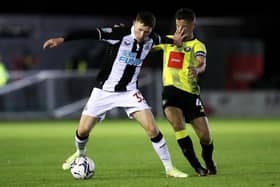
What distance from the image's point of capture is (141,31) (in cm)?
1155

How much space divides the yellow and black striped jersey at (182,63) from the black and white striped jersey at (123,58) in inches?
9.7

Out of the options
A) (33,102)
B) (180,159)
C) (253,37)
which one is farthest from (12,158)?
(253,37)

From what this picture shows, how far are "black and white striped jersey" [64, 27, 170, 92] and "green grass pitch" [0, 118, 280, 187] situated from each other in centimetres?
119

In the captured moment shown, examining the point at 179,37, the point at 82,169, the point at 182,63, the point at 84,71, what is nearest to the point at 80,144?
the point at 82,169

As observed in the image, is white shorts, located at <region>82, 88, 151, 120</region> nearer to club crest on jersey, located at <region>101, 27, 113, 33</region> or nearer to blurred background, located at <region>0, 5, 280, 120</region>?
club crest on jersey, located at <region>101, 27, 113, 33</region>

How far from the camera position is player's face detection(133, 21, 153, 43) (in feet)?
37.6

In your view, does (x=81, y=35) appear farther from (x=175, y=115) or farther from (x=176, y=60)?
(x=175, y=115)

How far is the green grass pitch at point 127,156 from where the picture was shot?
1131cm

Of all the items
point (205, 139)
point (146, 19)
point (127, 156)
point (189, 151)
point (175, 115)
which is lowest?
point (127, 156)

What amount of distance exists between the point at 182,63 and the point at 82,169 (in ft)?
6.26

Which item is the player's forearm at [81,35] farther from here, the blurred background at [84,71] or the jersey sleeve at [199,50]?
the blurred background at [84,71]

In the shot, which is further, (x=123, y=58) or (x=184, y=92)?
(x=184, y=92)

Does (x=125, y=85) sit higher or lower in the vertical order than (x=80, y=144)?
higher

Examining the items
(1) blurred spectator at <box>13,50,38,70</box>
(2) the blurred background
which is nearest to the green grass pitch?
(2) the blurred background
